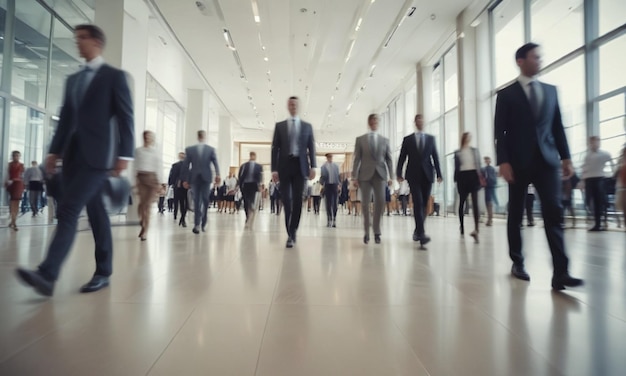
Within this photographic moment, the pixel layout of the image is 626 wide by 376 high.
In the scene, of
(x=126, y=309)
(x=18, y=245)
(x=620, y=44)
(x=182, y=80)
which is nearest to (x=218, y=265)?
(x=126, y=309)

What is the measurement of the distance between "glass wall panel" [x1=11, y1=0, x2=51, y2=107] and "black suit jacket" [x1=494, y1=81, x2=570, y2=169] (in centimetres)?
909

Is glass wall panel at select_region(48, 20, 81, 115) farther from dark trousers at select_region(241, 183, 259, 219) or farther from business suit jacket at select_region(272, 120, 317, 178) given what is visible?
business suit jacket at select_region(272, 120, 317, 178)

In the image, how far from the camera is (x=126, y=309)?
5.66 ft

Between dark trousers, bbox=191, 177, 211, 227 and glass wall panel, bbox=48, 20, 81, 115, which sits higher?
glass wall panel, bbox=48, 20, 81, 115

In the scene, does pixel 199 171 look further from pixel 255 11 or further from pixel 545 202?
pixel 255 11

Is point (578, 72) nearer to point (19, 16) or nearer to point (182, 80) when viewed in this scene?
point (19, 16)

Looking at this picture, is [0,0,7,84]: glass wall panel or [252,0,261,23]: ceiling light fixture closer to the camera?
[0,0,7,84]: glass wall panel

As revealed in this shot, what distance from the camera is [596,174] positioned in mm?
6453

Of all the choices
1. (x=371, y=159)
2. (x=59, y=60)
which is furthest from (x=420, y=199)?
(x=59, y=60)

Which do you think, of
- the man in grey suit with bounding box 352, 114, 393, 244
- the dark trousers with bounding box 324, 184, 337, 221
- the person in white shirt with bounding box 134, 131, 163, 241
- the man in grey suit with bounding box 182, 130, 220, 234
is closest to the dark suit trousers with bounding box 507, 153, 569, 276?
the man in grey suit with bounding box 352, 114, 393, 244

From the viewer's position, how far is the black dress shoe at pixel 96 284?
2066 millimetres

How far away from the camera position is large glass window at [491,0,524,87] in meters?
9.77

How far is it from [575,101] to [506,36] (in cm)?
335

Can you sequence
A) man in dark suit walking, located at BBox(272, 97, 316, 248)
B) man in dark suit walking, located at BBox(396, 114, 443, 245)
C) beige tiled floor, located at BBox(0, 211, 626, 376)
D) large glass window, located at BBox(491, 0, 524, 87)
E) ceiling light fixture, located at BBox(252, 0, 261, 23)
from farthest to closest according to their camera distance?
large glass window, located at BBox(491, 0, 524, 87) → ceiling light fixture, located at BBox(252, 0, 261, 23) → man in dark suit walking, located at BBox(396, 114, 443, 245) → man in dark suit walking, located at BBox(272, 97, 316, 248) → beige tiled floor, located at BBox(0, 211, 626, 376)
